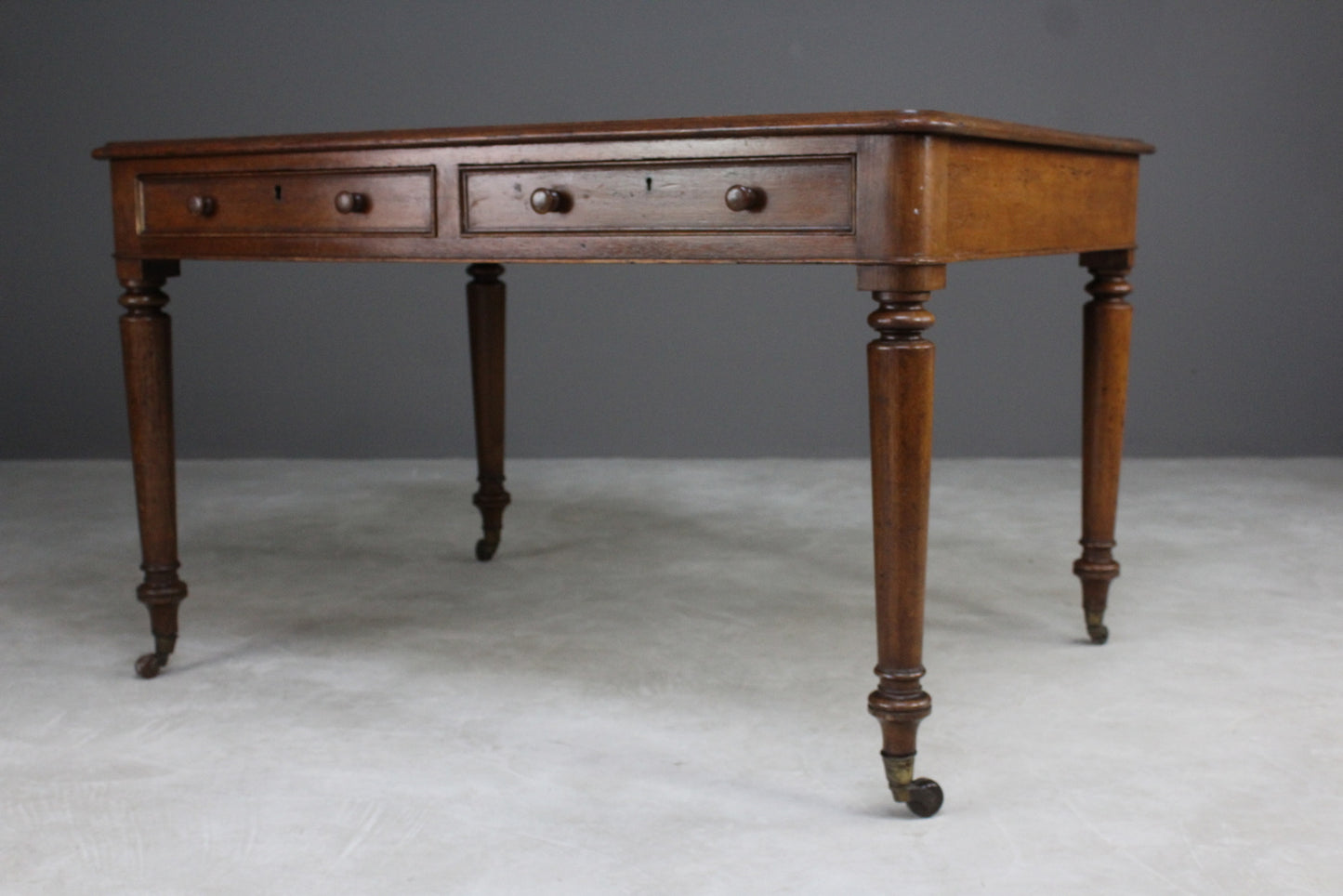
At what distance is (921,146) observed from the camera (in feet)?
6.40

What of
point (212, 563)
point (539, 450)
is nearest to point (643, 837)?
point (212, 563)

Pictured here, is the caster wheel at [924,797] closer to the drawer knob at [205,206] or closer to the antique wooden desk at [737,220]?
the antique wooden desk at [737,220]

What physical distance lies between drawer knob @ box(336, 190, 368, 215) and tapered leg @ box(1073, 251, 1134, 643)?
128cm

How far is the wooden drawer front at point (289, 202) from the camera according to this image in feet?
7.81

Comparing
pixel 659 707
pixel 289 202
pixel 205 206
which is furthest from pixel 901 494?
pixel 205 206

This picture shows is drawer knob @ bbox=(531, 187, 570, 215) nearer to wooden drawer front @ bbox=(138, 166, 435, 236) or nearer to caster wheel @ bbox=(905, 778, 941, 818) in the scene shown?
wooden drawer front @ bbox=(138, 166, 435, 236)

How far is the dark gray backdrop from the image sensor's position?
4.73 m

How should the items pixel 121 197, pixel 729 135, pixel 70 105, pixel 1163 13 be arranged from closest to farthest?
1. pixel 729 135
2. pixel 121 197
3. pixel 1163 13
4. pixel 70 105

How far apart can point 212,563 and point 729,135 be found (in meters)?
2.00

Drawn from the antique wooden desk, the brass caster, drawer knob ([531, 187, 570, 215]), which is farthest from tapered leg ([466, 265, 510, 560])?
drawer knob ([531, 187, 570, 215])

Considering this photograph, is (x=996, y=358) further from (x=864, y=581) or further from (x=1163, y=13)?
(x=864, y=581)

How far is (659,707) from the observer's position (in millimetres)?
2445

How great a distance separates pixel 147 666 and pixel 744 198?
1.38 m

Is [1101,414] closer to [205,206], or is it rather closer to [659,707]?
[659,707]
